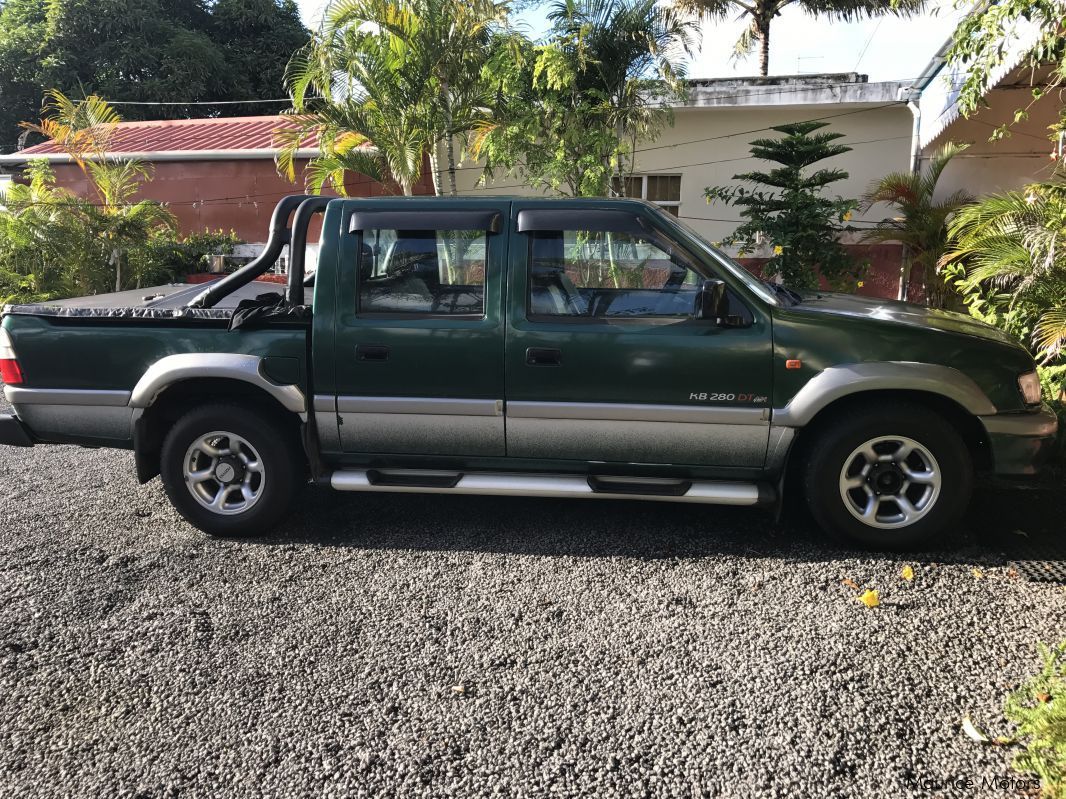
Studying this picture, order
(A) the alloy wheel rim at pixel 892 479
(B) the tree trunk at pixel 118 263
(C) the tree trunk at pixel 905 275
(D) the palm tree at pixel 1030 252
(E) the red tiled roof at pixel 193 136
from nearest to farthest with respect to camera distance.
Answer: (A) the alloy wheel rim at pixel 892 479 < (D) the palm tree at pixel 1030 252 < (C) the tree trunk at pixel 905 275 < (B) the tree trunk at pixel 118 263 < (E) the red tiled roof at pixel 193 136

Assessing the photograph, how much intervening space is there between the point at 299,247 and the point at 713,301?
2.38 meters

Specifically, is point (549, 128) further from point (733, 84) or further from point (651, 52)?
point (733, 84)

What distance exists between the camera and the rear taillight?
423 cm

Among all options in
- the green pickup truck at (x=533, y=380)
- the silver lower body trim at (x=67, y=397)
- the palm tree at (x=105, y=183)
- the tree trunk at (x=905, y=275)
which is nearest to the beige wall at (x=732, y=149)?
the tree trunk at (x=905, y=275)

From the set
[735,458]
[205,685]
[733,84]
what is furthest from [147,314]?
[733,84]

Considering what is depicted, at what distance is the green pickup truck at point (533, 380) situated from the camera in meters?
3.79

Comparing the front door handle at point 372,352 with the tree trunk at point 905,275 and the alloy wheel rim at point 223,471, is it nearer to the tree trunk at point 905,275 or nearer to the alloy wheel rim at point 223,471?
the alloy wheel rim at point 223,471

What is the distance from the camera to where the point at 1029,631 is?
322cm

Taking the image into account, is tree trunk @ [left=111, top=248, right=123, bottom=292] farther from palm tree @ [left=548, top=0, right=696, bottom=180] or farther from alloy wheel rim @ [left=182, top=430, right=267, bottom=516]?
alloy wheel rim @ [left=182, top=430, right=267, bottom=516]

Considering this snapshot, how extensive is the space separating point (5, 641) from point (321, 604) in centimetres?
135

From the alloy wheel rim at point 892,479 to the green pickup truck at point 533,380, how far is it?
12 millimetres

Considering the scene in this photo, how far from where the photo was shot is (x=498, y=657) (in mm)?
3088

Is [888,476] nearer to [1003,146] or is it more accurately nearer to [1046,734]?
[1046,734]

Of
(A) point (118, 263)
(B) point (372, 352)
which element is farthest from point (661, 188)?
(B) point (372, 352)
